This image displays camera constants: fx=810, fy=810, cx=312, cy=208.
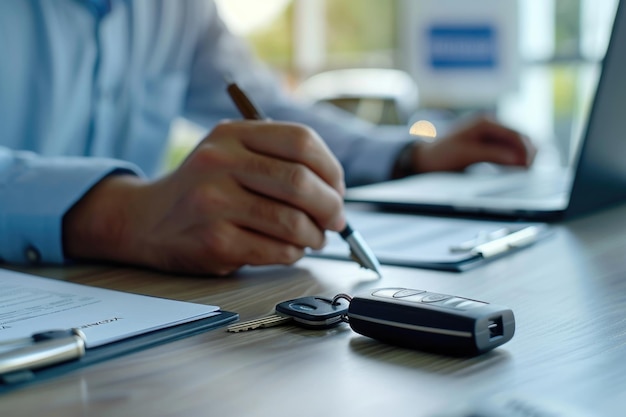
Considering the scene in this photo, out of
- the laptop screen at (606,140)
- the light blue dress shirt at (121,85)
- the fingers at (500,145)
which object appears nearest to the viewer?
the laptop screen at (606,140)

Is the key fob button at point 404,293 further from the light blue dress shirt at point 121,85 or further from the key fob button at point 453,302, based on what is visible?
the light blue dress shirt at point 121,85

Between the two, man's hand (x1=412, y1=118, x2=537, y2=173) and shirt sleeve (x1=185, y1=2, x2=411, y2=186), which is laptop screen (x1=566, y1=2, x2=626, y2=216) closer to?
man's hand (x1=412, y1=118, x2=537, y2=173)

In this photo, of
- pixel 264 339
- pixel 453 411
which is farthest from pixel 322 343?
pixel 453 411

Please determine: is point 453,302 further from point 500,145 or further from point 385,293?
point 500,145

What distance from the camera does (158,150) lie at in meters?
1.55

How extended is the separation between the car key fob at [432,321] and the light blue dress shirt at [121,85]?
45cm

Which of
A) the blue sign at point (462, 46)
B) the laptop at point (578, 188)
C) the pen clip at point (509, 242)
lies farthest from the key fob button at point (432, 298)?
the blue sign at point (462, 46)

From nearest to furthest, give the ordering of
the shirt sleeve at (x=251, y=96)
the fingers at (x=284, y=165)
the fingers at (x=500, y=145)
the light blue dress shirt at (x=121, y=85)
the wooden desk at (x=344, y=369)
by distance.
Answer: the wooden desk at (x=344, y=369), the fingers at (x=284, y=165), the light blue dress shirt at (x=121, y=85), the fingers at (x=500, y=145), the shirt sleeve at (x=251, y=96)

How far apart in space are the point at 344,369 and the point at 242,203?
10.8 inches

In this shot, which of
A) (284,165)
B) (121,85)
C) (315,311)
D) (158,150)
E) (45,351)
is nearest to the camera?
(45,351)

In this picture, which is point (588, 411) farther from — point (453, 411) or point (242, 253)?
point (242, 253)

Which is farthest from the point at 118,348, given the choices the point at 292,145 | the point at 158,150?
the point at 158,150

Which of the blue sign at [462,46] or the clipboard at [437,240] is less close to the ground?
the blue sign at [462,46]

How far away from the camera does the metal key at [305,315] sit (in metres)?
0.54
